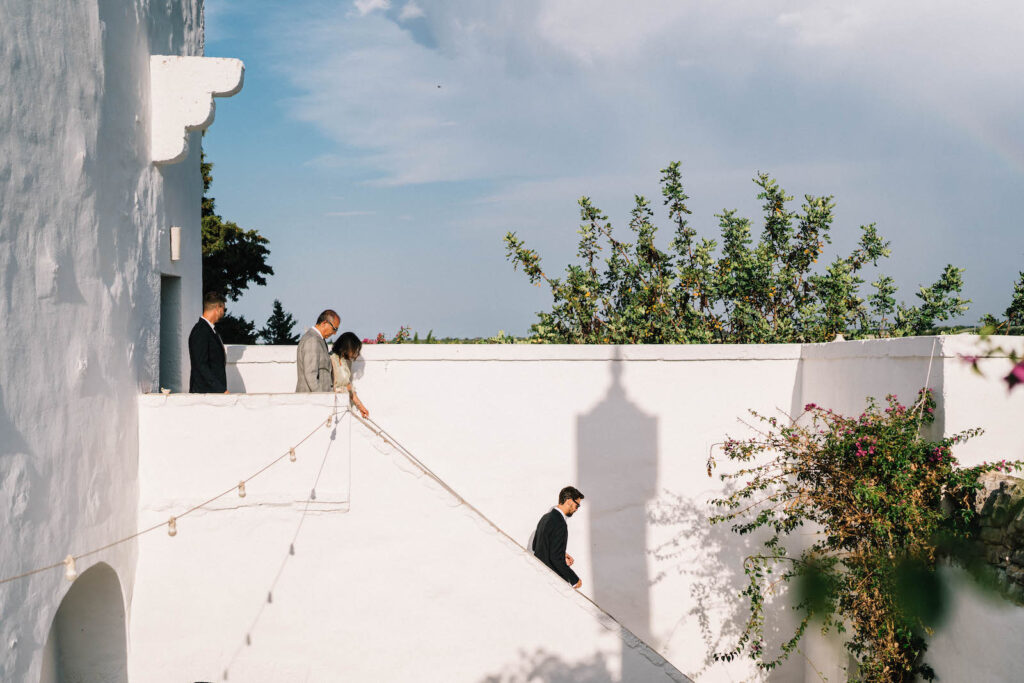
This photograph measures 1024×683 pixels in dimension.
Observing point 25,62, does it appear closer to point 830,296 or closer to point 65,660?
point 65,660

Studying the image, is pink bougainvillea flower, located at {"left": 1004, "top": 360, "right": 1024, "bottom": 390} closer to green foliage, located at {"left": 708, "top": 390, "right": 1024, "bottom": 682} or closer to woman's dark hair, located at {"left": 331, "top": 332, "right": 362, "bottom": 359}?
green foliage, located at {"left": 708, "top": 390, "right": 1024, "bottom": 682}

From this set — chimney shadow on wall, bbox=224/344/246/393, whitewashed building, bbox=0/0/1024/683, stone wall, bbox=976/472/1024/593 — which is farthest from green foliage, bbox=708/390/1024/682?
chimney shadow on wall, bbox=224/344/246/393

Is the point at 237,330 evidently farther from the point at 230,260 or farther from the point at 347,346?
the point at 347,346

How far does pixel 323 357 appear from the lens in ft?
23.0

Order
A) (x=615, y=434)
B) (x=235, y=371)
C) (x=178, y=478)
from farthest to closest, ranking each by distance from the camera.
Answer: (x=615, y=434) → (x=235, y=371) → (x=178, y=478)

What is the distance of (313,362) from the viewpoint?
22.8ft

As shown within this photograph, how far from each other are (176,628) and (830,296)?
792 centimetres

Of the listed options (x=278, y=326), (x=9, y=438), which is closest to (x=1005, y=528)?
(x=9, y=438)

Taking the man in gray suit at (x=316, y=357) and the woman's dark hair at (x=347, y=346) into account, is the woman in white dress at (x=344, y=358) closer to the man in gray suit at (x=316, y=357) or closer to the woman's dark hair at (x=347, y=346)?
the woman's dark hair at (x=347, y=346)

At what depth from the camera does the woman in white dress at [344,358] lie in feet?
24.3

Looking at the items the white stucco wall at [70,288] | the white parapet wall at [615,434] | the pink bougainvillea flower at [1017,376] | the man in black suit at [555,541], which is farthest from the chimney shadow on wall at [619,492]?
the pink bougainvillea flower at [1017,376]

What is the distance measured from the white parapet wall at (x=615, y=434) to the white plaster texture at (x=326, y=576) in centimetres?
192

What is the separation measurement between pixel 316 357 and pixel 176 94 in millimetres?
2337

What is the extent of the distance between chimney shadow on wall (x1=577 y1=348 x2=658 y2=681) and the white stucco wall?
410 cm
